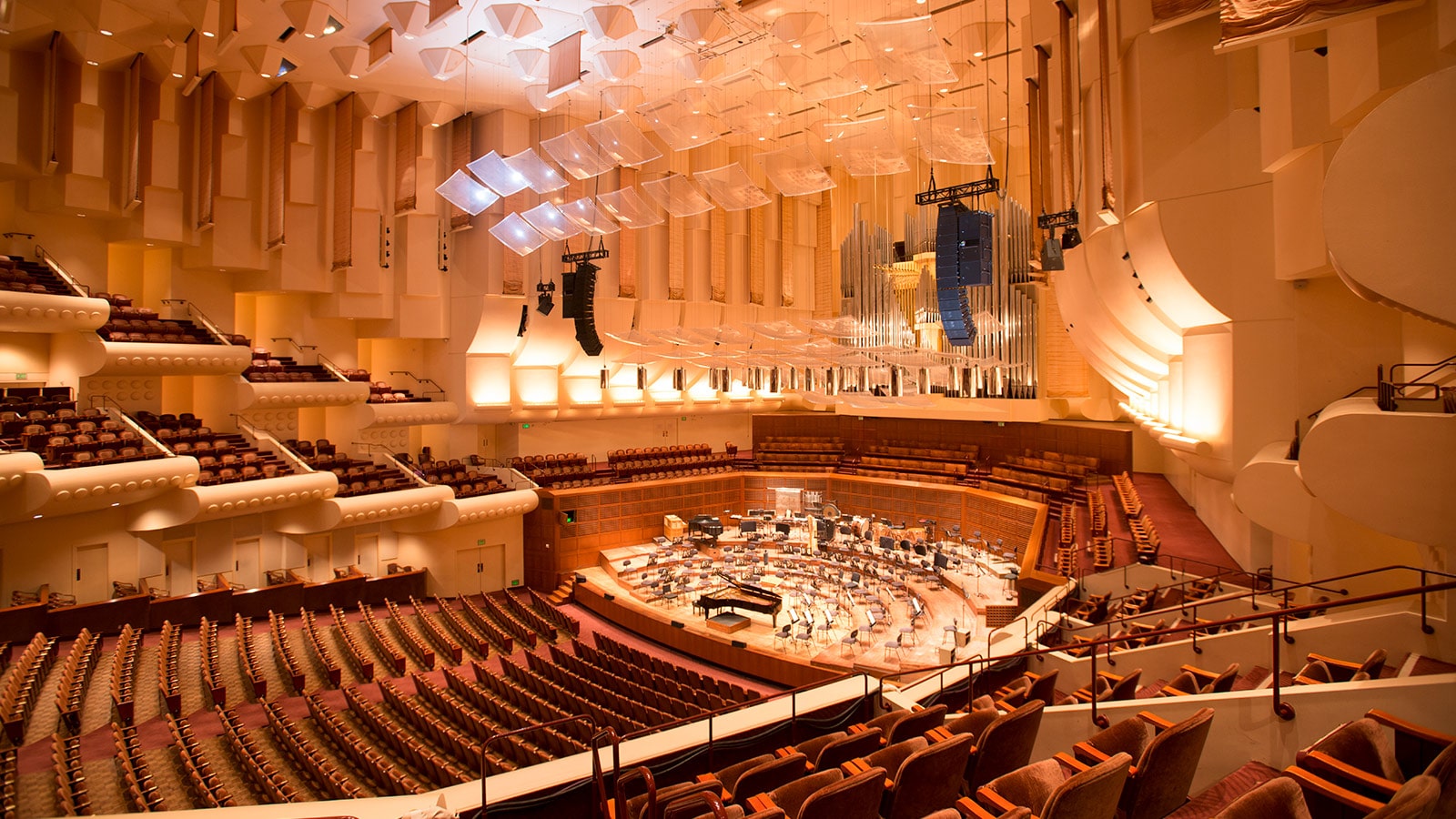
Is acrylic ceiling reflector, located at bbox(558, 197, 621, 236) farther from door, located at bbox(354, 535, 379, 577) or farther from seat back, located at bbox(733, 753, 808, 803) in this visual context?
door, located at bbox(354, 535, 379, 577)

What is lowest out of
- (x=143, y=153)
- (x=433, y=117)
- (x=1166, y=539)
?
(x=1166, y=539)

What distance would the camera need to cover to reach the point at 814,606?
38.6ft

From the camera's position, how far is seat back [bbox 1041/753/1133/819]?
7.66 feet

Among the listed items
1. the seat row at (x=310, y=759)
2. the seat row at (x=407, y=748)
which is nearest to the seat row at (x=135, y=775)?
the seat row at (x=310, y=759)

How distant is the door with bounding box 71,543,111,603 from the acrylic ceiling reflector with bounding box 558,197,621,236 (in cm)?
904

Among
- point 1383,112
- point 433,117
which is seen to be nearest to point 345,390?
point 433,117

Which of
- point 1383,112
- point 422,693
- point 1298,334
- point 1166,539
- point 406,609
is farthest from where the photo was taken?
point 406,609

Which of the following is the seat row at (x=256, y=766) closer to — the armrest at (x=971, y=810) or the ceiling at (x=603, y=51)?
the armrest at (x=971, y=810)

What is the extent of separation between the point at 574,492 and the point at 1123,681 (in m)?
11.9

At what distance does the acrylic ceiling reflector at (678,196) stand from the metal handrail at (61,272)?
866 cm

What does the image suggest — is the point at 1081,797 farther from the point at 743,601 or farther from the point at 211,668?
the point at 211,668

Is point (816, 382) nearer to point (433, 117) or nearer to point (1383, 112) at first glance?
point (433, 117)

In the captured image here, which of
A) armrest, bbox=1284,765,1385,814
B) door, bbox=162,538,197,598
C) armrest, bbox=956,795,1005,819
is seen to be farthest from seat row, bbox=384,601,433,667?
armrest, bbox=1284,765,1385,814

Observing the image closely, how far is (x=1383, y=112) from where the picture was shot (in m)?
3.54
